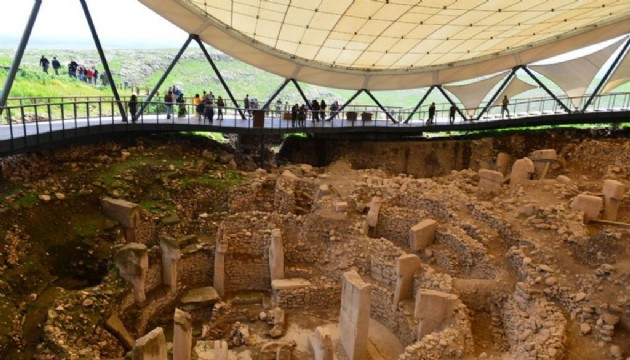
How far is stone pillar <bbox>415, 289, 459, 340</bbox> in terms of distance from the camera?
33.5 feet

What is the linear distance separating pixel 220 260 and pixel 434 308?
6470 millimetres

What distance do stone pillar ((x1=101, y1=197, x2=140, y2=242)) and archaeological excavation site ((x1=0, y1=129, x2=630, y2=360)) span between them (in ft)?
0.16

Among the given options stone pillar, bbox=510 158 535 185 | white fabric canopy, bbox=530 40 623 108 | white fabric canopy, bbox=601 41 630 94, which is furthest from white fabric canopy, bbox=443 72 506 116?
stone pillar, bbox=510 158 535 185

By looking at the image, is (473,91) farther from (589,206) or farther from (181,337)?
(181,337)

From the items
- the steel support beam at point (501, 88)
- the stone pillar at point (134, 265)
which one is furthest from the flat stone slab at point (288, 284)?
the steel support beam at point (501, 88)

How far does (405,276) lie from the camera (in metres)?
11.9

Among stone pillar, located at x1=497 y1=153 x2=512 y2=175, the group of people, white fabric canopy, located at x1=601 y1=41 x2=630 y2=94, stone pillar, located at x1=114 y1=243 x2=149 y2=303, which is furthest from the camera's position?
white fabric canopy, located at x1=601 y1=41 x2=630 y2=94

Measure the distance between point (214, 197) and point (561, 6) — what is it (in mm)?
15221

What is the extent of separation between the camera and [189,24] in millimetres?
19922

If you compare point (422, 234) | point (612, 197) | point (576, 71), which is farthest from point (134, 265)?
point (576, 71)

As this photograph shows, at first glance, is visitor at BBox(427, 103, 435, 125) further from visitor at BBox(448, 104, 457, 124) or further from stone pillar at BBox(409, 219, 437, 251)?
stone pillar at BBox(409, 219, 437, 251)

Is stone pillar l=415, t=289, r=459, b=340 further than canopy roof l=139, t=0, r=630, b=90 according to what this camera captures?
No

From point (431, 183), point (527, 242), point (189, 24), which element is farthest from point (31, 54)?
point (527, 242)

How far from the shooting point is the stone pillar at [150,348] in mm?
7926
